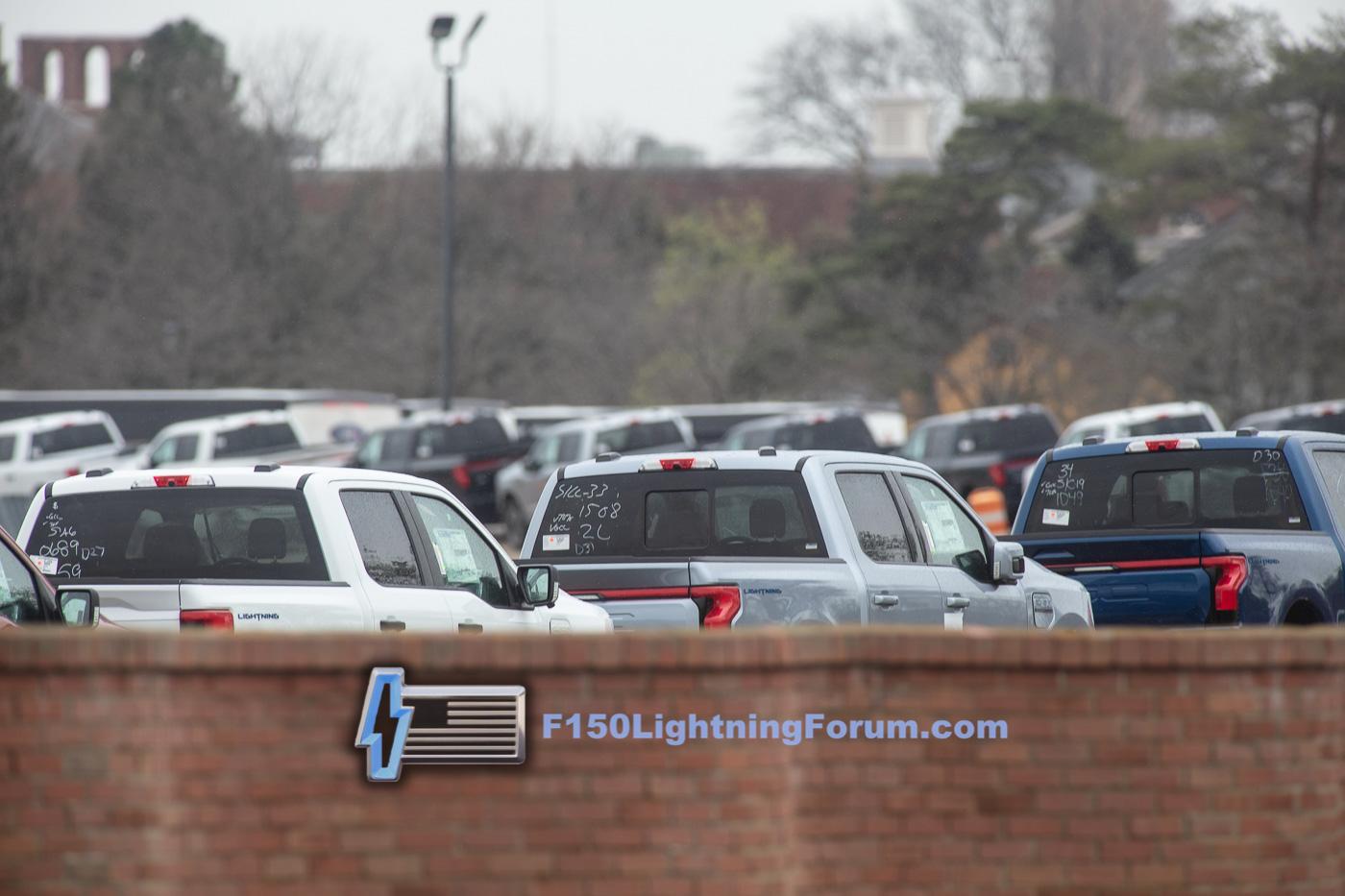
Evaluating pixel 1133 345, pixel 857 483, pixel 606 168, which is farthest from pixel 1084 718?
pixel 606 168

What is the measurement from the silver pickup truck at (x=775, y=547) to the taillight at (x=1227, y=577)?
28.2 inches

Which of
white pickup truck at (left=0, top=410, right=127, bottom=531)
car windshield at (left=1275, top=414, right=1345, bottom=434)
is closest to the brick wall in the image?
car windshield at (left=1275, top=414, right=1345, bottom=434)

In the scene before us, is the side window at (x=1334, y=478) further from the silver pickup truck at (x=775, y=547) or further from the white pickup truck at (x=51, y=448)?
the white pickup truck at (x=51, y=448)

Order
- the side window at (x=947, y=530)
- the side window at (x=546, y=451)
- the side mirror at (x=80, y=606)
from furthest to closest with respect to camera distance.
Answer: the side window at (x=546, y=451) → the side window at (x=947, y=530) → the side mirror at (x=80, y=606)

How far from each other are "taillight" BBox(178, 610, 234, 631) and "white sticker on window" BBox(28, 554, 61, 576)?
1.19 m

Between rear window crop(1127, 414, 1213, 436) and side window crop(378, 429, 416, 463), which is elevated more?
rear window crop(1127, 414, 1213, 436)

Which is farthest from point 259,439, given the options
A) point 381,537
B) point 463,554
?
point 381,537

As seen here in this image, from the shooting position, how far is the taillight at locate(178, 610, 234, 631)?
8391mm

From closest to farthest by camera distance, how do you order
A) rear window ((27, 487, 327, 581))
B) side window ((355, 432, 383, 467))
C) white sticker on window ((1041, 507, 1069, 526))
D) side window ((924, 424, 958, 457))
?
rear window ((27, 487, 327, 581)) → white sticker on window ((1041, 507, 1069, 526)) → side window ((924, 424, 958, 457)) → side window ((355, 432, 383, 467))

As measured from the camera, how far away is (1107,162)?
181 ft

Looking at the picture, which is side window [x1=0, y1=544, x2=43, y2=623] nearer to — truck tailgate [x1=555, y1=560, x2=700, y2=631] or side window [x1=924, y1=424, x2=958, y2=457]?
truck tailgate [x1=555, y1=560, x2=700, y2=631]

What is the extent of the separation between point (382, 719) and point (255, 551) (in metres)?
3.12

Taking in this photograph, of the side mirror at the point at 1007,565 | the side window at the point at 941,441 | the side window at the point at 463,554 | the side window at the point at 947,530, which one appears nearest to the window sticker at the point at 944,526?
the side window at the point at 947,530

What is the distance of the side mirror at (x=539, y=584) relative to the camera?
9.74 meters
